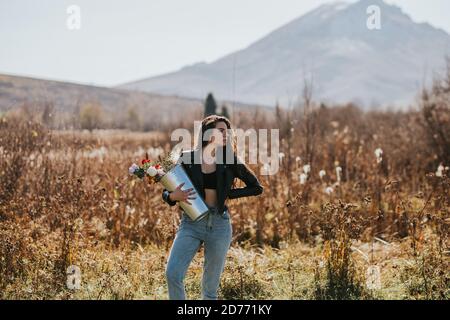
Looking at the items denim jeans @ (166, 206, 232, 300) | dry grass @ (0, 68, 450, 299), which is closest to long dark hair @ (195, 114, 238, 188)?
denim jeans @ (166, 206, 232, 300)

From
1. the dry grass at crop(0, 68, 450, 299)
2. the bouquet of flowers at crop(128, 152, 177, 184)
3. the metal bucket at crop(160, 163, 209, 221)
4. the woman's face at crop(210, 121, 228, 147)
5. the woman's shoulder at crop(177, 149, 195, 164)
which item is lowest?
the dry grass at crop(0, 68, 450, 299)

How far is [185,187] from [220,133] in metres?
0.51

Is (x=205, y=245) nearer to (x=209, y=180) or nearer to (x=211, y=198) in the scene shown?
(x=211, y=198)

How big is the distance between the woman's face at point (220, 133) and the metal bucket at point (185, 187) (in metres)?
0.34

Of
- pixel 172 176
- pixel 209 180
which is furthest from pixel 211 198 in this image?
pixel 172 176

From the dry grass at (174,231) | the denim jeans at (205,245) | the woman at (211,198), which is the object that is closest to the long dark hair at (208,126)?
the woman at (211,198)

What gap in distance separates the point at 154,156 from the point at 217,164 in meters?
7.37

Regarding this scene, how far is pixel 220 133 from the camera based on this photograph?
4.38 meters

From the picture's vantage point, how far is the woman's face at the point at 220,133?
4.38 m

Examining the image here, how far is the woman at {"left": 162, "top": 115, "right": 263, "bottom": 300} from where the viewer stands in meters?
4.23

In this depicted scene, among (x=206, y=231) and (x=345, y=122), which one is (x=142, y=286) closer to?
(x=206, y=231)

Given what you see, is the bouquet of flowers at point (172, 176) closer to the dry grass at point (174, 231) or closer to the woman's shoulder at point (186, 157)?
the woman's shoulder at point (186, 157)

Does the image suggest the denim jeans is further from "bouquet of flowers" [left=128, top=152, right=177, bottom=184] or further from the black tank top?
"bouquet of flowers" [left=128, top=152, right=177, bottom=184]
